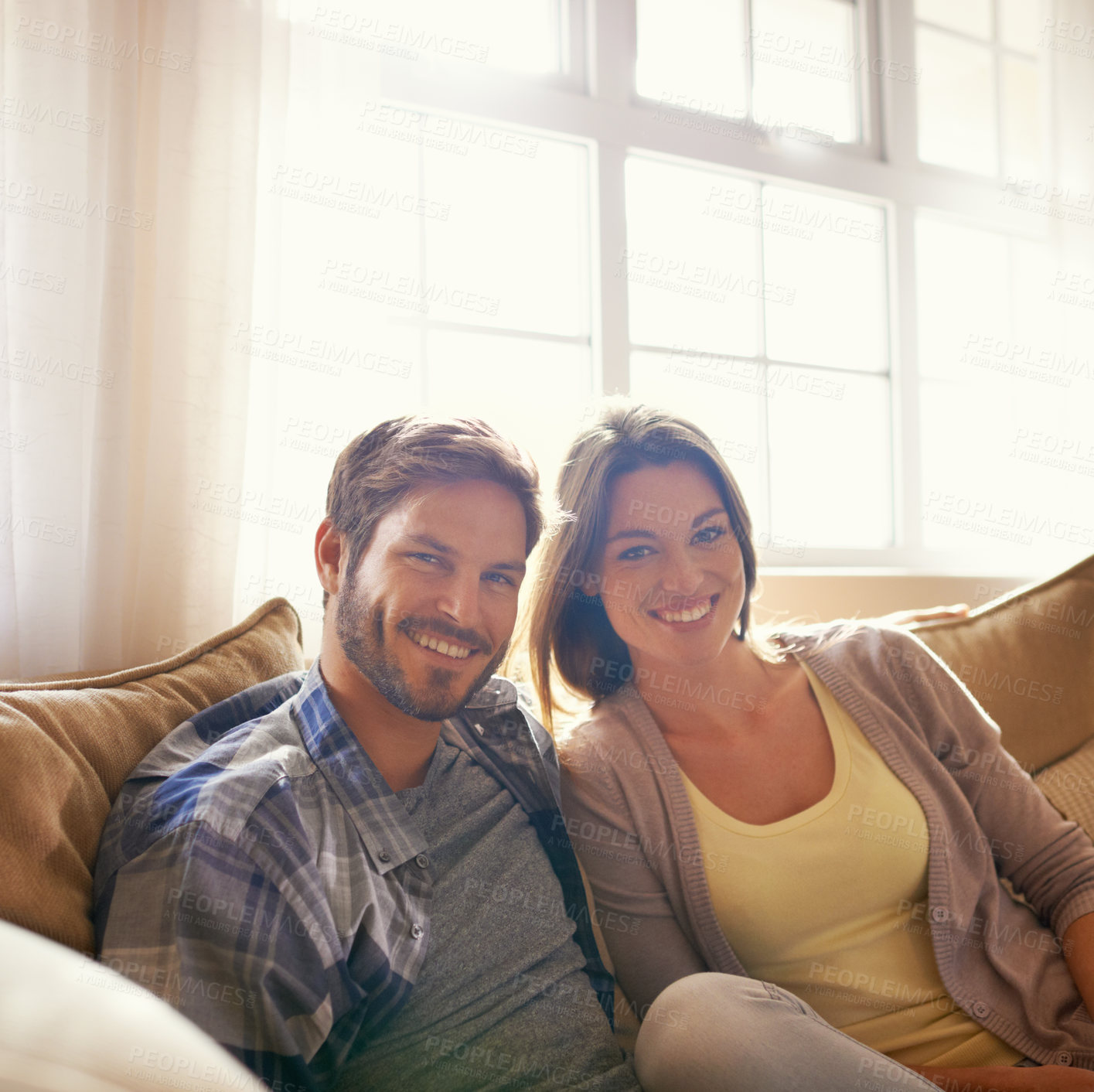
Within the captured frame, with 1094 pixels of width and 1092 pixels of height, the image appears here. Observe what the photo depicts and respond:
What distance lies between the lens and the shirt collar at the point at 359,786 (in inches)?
38.1

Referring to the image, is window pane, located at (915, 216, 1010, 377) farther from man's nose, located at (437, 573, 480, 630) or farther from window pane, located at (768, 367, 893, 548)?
man's nose, located at (437, 573, 480, 630)

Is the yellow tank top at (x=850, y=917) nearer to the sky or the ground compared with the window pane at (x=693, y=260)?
nearer to the ground

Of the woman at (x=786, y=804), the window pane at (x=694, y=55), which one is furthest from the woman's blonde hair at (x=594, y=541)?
the window pane at (x=694, y=55)

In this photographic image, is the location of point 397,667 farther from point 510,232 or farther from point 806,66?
point 806,66

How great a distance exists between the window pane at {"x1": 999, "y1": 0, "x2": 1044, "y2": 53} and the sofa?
222cm

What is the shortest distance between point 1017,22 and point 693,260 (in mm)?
1559

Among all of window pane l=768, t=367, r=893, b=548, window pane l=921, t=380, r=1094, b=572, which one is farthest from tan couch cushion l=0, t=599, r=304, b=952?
window pane l=921, t=380, r=1094, b=572

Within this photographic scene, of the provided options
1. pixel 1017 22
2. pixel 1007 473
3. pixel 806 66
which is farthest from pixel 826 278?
pixel 1017 22

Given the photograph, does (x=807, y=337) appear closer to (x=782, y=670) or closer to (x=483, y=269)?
(x=483, y=269)

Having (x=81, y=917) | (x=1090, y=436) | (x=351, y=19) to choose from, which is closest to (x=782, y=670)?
(x=81, y=917)

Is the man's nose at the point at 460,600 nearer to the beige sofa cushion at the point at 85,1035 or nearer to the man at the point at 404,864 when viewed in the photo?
the man at the point at 404,864

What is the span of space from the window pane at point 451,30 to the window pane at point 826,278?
2.58ft

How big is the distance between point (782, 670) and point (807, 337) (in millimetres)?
1630

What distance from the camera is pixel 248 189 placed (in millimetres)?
1580
